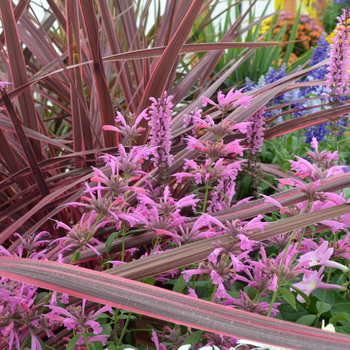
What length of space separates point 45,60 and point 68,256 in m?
0.73

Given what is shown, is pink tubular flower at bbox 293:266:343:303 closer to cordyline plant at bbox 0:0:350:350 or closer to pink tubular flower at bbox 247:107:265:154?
cordyline plant at bbox 0:0:350:350

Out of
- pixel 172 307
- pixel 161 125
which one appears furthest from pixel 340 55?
pixel 172 307

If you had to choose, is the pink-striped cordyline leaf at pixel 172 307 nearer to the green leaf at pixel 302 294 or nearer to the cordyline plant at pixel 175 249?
the cordyline plant at pixel 175 249

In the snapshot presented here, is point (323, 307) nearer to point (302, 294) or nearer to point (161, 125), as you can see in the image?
point (302, 294)

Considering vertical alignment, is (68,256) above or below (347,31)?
below

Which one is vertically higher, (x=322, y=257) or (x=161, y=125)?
(x=161, y=125)

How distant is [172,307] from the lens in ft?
1.27

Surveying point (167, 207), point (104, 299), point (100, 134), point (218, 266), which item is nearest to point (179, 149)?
point (100, 134)

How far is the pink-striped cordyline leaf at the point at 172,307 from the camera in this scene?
1.13 feet

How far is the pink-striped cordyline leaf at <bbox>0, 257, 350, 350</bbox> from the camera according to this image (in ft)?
1.13

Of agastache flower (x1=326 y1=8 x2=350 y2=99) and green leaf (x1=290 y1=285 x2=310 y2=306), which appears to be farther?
agastache flower (x1=326 y1=8 x2=350 y2=99)

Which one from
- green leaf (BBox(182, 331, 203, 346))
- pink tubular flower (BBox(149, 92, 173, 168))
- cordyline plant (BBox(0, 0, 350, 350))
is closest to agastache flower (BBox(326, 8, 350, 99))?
cordyline plant (BBox(0, 0, 350, 350))

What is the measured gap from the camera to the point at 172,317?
38 cm

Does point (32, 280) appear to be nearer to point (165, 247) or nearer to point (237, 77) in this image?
point (165, 247)
